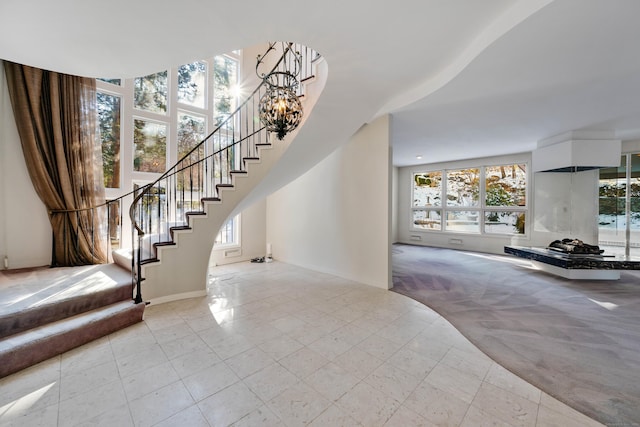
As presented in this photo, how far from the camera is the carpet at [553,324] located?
182 centimetres

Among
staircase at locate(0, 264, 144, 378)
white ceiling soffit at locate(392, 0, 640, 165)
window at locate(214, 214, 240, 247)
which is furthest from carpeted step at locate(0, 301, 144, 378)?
white ceiling soffit at locate(392, 0, 640, 165)

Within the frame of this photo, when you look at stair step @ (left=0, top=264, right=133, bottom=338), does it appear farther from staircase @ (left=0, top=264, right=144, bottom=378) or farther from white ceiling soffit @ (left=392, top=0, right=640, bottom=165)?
white ceiling soffit @ (left=392, top=0, right=640, bottom=165)

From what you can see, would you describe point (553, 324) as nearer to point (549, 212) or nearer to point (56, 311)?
point (549, 212)

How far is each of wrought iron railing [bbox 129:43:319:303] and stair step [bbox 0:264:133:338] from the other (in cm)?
24

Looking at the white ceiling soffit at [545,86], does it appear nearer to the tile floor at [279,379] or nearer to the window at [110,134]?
the tile floor at [279,379]

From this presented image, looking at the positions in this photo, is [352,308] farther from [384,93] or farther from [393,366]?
[384,93]

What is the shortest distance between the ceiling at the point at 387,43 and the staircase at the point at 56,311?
7.47 feet

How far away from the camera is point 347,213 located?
4.60 meters

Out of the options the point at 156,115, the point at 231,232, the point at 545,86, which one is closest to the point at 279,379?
the point at 545,86

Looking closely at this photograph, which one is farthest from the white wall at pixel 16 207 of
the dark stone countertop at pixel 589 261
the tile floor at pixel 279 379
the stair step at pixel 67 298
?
the dark stone countertop at pixel 589 261

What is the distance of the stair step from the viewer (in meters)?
2.16

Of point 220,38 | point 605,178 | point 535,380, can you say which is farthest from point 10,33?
point 605,178

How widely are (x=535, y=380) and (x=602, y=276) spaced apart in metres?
4.44

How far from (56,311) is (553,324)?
209 inches
